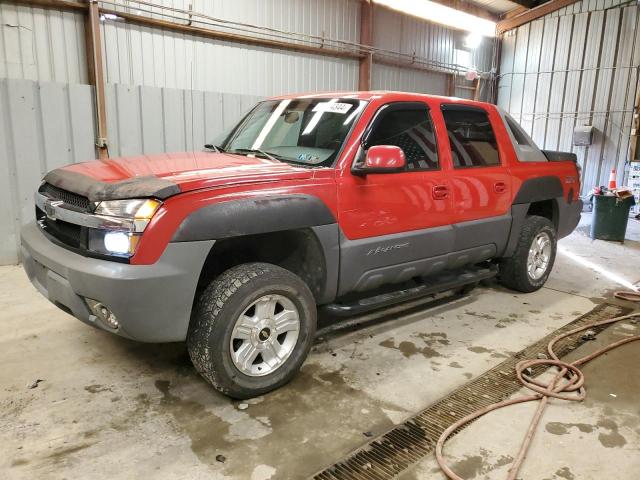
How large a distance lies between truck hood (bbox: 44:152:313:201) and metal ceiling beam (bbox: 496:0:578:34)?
10.8 metres

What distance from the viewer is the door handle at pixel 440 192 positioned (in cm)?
353

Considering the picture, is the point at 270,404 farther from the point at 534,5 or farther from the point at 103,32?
the point at 534,5

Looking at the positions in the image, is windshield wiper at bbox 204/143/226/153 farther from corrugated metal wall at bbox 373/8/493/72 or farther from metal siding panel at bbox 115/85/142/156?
corrugated metal wall at bbox 373/8/493/72

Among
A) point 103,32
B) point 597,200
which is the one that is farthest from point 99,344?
point 597,200

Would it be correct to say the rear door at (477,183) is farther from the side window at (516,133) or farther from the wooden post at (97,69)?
the wooden post at (97,69)

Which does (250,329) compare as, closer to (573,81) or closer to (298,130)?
(298,130)

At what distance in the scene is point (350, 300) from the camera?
3537 mm

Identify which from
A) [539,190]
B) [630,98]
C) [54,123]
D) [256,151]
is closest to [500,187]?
[539,190]

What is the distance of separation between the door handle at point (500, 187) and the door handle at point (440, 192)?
0.67 metres

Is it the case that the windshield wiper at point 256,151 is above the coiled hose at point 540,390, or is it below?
above

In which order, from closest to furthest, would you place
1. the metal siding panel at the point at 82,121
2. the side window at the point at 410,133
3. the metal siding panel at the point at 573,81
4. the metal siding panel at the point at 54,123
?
the side window at the point at 410,133 < the metal siding panel at the point at 54,123 < the metal siding panel at the point at 82,121 < the metal siding panel at the point at 573,81

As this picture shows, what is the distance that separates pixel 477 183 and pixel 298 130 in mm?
1494

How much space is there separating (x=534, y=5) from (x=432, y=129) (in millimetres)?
10033

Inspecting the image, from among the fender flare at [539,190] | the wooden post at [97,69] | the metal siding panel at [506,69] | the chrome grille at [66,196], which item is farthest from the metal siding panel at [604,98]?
the chrome grille at [66,196]
